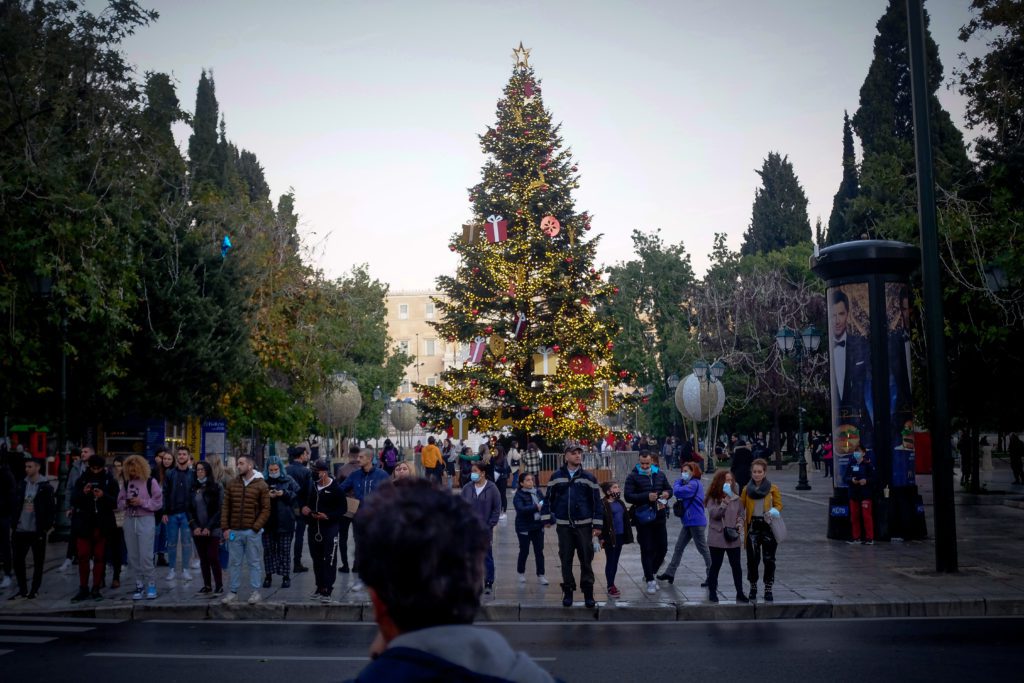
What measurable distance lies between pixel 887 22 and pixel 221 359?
Result: 128 feet

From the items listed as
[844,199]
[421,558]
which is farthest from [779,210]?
[421,558]

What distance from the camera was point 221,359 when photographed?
27828 millimetres

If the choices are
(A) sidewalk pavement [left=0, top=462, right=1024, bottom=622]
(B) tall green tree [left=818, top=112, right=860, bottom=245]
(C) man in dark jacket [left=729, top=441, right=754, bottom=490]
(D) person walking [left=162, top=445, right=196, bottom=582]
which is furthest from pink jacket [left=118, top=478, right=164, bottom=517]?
(B) tall green tree [left=818, top=112, right=860, bottom=245]

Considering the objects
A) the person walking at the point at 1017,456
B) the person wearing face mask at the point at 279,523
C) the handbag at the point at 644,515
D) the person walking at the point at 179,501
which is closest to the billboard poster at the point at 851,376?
the handbag at the point at 644,515

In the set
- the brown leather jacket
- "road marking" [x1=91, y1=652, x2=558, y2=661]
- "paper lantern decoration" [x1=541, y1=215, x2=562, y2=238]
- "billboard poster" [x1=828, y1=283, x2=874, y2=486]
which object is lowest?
"road marking" [x1=91, y1=652, x2=558, y2=661]

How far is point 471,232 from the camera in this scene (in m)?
37.2

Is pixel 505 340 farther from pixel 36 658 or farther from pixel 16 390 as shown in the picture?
pixel 36 658

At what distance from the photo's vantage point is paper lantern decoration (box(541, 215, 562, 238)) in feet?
126

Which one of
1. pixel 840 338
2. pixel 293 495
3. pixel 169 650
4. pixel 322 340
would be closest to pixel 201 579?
pixel 293 495

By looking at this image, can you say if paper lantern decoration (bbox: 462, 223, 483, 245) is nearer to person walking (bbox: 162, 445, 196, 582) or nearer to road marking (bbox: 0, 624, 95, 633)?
person walking (bbox: 162, 445, 196, 582)

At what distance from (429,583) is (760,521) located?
1088cm

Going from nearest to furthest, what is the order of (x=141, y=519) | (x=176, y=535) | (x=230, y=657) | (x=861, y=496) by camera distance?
(x=230, y=657) < (x=141, y=519) < (x=176, y=535) < (x=861, y=496)

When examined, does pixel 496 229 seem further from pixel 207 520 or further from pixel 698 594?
pixel 698 594

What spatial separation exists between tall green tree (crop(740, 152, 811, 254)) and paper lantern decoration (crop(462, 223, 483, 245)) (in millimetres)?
35819
